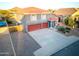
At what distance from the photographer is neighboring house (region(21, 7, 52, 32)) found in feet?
4.79

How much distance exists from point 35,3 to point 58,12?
0.90 feet

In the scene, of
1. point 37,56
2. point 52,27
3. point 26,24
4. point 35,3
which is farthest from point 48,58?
point 35,3

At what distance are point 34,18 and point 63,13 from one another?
33 centimetres

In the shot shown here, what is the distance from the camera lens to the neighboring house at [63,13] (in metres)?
1.44

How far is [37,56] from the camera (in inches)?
56.1

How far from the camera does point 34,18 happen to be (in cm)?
148

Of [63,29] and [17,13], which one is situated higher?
[17,13]

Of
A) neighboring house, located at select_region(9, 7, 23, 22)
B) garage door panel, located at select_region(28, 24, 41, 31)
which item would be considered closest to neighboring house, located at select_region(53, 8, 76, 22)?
garage door panel, located at select_region(28, 24, 41, 31)

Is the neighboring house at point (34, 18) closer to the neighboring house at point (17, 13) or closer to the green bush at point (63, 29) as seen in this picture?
the neighboring house at point (17, 13)

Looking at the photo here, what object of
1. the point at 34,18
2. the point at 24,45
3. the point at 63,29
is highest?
the point at 34,18

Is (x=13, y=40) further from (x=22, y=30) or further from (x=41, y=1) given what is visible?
(x=41, y=1)

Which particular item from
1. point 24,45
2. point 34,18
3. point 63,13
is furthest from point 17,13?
point 63,13

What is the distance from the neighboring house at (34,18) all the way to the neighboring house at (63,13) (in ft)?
0.31

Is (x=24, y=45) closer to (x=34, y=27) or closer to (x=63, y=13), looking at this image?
(x=34, y=27)
